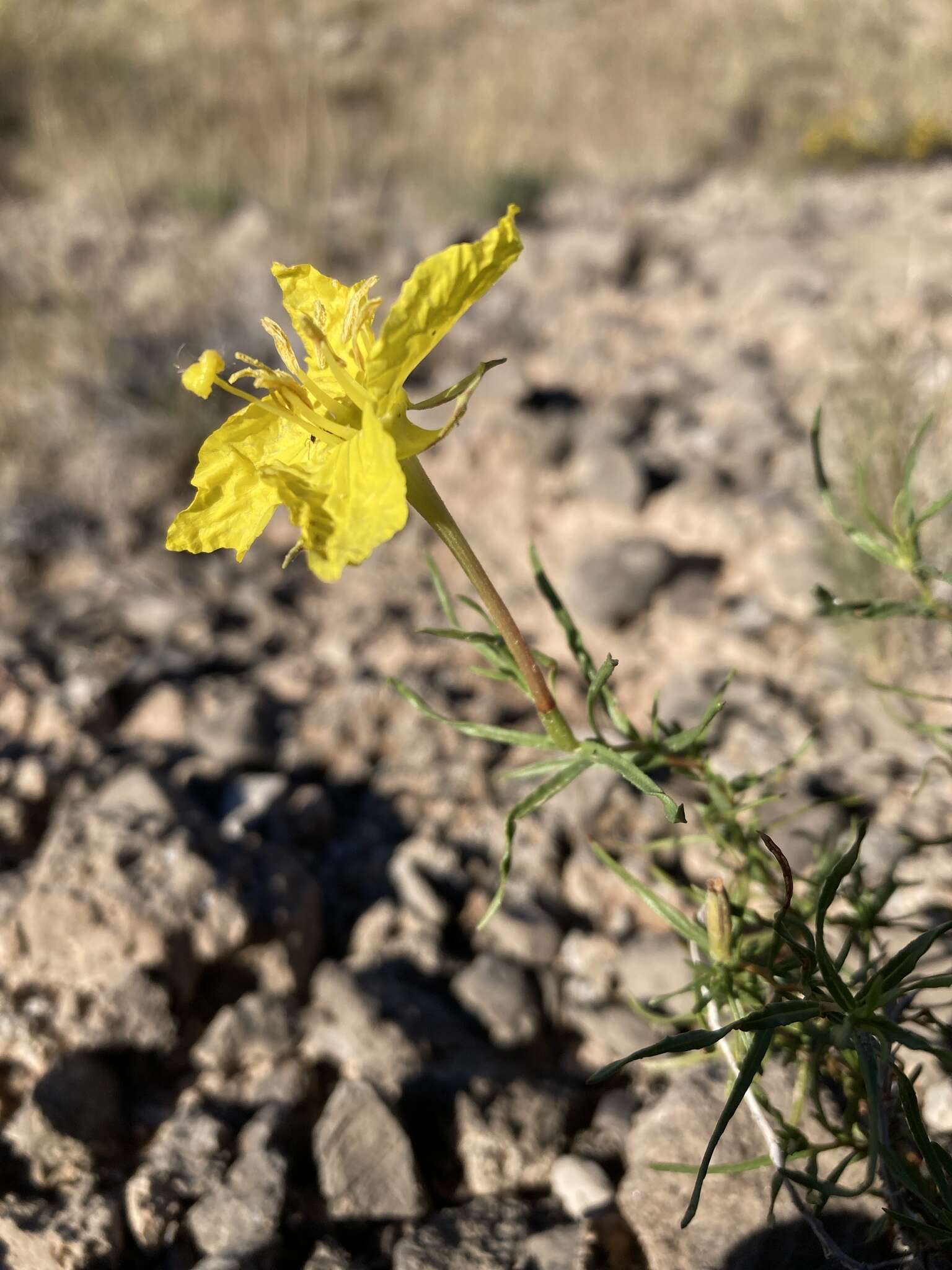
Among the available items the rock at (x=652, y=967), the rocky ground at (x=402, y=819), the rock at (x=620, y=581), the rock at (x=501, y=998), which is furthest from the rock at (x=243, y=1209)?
the rock at (x=620, y=581)

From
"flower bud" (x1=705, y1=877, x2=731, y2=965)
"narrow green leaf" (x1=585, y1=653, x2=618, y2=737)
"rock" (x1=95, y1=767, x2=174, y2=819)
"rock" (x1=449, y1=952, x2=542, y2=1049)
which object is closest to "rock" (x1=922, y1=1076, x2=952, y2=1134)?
"flower bud" (x1=705, y1=877, x2=731, y2=965)

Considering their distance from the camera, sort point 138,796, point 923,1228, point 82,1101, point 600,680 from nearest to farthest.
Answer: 1. point 923,1228
2. point 600,680
3. point 82,1101
4. point 138,796

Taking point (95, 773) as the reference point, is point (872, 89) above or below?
above

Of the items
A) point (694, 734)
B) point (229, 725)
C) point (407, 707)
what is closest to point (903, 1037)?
point (694, 734)

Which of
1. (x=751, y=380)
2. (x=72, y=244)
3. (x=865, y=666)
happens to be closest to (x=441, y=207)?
(x=72, y=244)

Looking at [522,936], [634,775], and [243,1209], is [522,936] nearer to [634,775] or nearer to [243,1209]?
[243,1209]

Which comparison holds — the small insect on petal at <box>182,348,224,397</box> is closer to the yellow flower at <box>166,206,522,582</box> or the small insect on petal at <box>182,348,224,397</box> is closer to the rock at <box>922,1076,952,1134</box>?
the yellow flower at <box>166,206,522,582</box>

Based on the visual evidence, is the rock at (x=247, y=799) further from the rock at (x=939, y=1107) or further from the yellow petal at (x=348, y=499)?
the rock at (x=939, y=1107)

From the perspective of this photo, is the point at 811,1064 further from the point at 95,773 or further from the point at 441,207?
the point at 441,207
